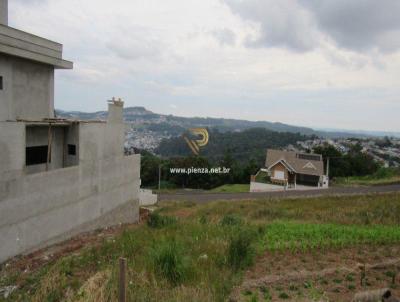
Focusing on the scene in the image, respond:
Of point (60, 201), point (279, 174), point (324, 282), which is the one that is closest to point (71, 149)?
point (60, 201)

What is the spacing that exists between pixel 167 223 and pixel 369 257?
7.50 m

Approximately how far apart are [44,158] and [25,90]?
7.81ft

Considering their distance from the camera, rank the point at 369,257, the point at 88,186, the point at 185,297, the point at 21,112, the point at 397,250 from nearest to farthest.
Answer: the point at 185,297, the point at 369,257, the point at 397,250, the point at 21,112, the point at 88,186

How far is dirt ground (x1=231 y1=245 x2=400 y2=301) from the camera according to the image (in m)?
6.62

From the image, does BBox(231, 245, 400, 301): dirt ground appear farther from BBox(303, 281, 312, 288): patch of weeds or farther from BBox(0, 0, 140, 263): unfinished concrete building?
BBox(0, 0, 140, 263): unfinished concrete building

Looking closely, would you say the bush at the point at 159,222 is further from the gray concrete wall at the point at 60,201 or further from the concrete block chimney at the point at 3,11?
the concrete block chimney at the point at 3,11

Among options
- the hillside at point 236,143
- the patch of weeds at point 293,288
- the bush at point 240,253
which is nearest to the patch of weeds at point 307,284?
the patch of weeds at point 293,288

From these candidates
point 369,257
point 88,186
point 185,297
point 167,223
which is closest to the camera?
point 185,297

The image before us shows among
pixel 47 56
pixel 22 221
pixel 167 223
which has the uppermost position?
pixel 47 56

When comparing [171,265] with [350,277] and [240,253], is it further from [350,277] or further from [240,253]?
[350,277]

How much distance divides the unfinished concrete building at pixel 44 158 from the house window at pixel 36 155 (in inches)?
1.3

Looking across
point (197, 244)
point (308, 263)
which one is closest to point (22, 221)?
point (197, 244)

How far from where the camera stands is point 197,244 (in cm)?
968

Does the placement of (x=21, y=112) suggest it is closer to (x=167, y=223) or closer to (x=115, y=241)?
(x=115, y=241)
